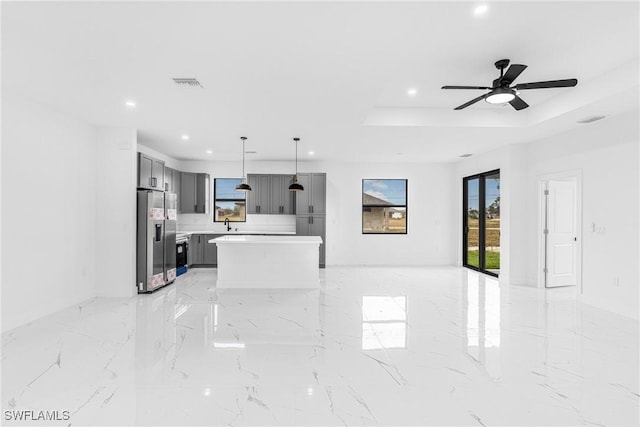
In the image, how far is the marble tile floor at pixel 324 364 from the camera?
213 centimetres

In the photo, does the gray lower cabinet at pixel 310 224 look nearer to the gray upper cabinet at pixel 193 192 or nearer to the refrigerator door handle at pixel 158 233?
the gray upper cabinet at pixel 193 192

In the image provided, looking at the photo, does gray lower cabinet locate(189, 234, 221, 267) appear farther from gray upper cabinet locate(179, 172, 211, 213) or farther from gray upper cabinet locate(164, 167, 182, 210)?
gray upper cabinet locate(164, 167, 182, 210)

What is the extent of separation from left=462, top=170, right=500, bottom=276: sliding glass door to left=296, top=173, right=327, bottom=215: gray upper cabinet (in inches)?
136

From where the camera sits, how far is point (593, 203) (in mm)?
4840

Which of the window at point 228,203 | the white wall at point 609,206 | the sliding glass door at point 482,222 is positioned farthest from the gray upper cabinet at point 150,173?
the white wall at point 609,206

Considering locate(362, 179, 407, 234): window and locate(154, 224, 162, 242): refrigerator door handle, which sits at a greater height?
locate(362, 179, 407, 234): window

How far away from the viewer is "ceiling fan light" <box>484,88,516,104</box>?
3033mm

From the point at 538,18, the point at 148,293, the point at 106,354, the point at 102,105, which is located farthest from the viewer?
the point at 148,293

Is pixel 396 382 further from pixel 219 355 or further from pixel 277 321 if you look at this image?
pixel 277 321

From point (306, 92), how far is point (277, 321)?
2.60m

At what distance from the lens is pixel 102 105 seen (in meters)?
4.11

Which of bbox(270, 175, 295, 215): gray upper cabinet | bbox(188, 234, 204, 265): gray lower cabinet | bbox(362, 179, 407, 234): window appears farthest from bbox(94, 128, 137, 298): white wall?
bbox(362, 179, 407, 234): window

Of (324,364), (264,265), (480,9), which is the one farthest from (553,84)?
(264,265)

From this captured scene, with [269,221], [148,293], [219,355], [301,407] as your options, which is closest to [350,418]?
[301,407]
